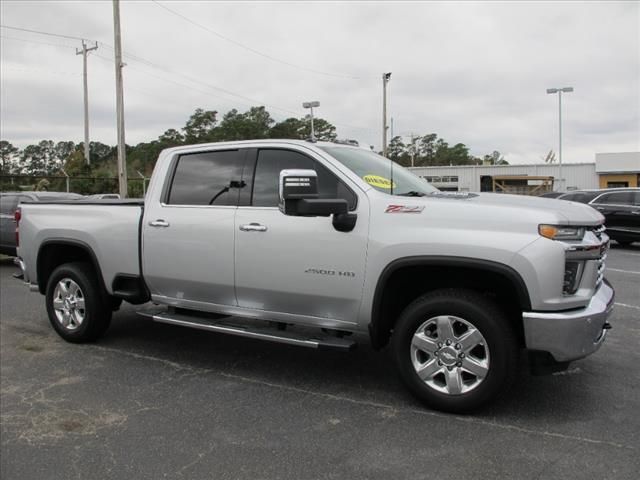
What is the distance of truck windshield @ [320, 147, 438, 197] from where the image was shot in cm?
455

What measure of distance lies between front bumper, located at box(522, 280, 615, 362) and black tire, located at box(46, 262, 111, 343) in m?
4.11

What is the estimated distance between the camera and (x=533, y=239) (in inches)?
144

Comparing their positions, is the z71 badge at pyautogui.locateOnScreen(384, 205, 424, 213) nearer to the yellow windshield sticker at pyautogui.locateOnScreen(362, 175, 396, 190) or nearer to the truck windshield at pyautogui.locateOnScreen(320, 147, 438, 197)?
the truck windshield at pyautogui.locateOnScreen(320, 147, 438, 197)

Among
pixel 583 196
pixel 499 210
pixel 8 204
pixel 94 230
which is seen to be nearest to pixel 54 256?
pixel 94 230

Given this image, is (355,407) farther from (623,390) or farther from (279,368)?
(623,390)

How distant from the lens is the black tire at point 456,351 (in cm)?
379

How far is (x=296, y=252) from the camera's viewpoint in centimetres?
444

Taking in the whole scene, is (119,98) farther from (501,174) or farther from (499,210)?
(501,174)

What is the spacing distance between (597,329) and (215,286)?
2973 mm

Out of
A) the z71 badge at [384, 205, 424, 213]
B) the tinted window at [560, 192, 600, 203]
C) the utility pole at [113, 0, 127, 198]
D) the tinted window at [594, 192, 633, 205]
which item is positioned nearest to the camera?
the z71 badge at [384, 205, 424, 213]

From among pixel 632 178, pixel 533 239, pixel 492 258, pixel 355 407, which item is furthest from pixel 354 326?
pixel 632 178

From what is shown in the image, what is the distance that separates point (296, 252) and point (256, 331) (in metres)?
0.76

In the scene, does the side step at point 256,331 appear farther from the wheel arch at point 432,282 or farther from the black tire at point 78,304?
the black tire at point 78,304

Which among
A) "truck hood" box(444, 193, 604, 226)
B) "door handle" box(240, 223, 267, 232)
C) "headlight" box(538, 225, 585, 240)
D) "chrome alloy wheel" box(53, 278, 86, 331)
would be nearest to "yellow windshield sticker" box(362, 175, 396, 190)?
"truck hood" box(444, 193, 604, 226)
